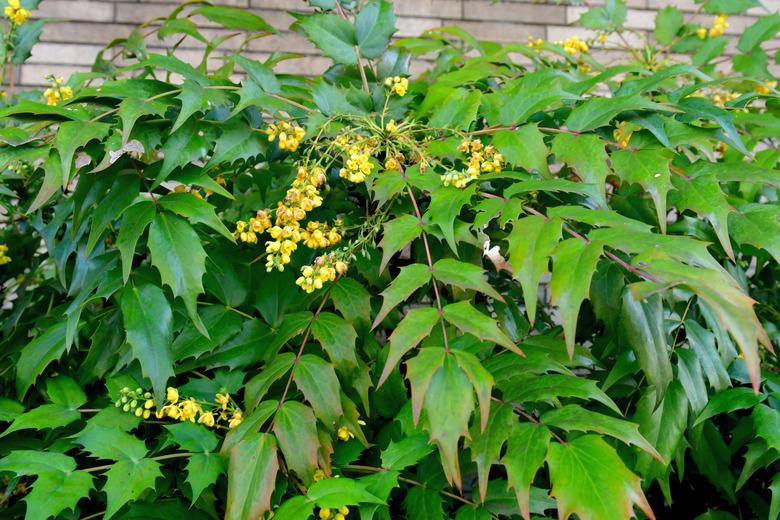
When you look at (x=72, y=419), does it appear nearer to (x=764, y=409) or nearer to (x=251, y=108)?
(x=251, y=108)

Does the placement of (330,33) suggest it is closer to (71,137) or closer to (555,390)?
(71,137)

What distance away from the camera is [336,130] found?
3.95 ft

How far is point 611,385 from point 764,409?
23cm

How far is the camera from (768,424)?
1.14 metres

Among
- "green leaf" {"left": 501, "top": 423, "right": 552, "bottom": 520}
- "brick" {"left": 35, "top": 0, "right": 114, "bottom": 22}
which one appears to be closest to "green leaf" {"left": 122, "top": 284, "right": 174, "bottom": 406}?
"green leaf" {"left": 501, "top": 423, "right": 552, "bottom": 520}

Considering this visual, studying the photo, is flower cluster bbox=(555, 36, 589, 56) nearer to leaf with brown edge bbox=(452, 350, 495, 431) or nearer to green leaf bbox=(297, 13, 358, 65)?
green leaf bbox=(297, 13, 358, 65)

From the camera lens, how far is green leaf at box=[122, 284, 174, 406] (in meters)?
1.11

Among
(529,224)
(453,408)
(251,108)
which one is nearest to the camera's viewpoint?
(453,408)

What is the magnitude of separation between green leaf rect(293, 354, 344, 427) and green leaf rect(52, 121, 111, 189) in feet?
1.44

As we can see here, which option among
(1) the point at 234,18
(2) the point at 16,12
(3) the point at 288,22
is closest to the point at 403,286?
(1) the point at 234,18

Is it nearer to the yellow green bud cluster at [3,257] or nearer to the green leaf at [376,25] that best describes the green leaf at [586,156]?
the green leaf at [376,25]

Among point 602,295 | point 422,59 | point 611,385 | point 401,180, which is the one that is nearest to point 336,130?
point 401,180

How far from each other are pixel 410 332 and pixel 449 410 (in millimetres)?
123

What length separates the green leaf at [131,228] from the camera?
108cm
